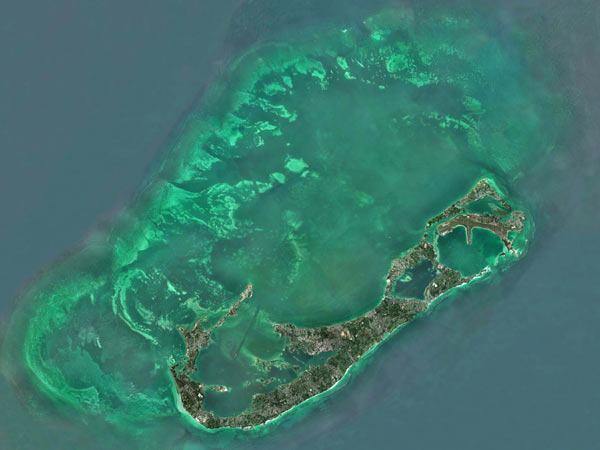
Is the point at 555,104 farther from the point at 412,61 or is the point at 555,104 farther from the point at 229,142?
the point at 229,142

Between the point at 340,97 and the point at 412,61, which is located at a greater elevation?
the point at 412,61

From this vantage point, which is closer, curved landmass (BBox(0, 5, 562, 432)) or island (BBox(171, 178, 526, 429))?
curved landmass (BBox(0, 5, 562, 432))

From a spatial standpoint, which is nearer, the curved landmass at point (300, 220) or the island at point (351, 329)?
the curved landmass at point (300, 220)

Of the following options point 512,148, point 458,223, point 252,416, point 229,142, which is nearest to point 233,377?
point 252,416

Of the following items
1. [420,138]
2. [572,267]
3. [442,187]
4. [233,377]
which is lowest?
[233,377]

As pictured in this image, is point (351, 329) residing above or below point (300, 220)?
below
